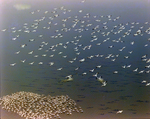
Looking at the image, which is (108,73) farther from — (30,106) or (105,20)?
Result: (30,106)

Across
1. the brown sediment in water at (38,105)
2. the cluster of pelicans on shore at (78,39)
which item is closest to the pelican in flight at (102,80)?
the cluster of pelicans on shore at (78,39)

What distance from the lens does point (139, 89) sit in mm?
5973

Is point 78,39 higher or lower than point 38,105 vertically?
higher

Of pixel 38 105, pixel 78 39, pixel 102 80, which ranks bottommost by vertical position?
pixel 38 105

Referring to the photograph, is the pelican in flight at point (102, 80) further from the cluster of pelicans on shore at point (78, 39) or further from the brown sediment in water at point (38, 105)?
the brown sediment in water at point (38, 105)

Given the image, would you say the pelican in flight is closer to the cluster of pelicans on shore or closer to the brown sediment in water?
the cluster of pelicans on shore

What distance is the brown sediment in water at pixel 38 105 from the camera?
17.1 ft

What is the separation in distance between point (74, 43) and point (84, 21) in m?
0.72

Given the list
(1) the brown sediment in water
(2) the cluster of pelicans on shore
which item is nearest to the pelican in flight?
(2) the cluster of pelicans on shore

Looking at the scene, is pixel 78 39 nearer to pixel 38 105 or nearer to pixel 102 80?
pixel 102 80

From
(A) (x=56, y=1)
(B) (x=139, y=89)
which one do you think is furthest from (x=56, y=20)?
(B) (x=139, y=89)

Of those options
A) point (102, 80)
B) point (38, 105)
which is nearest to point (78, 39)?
point (102, 80)

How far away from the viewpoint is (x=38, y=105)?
5.39 metres

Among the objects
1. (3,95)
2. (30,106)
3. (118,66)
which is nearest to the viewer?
(30,106)
